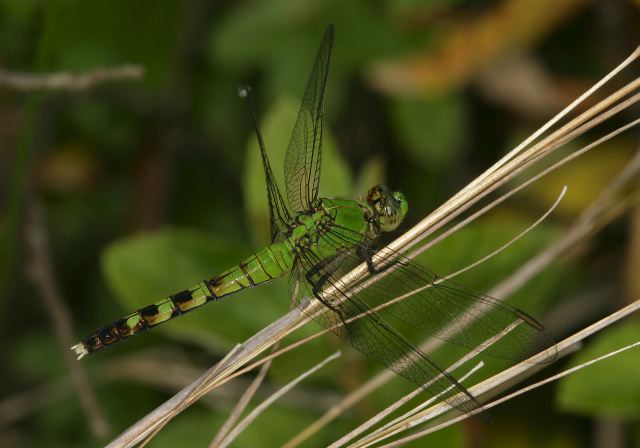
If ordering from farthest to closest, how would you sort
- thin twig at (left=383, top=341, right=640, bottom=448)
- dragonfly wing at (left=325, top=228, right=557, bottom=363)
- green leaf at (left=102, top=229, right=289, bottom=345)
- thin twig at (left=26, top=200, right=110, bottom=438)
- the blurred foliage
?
thin twig at (left=26, top=200, right=110, bottom=438)
the blurred foliage
green leaf at (left=102, top=229, right=289, bottom=345)
dragonfly wing at (left=325, top=228, right=557, bottom=363)
thin twig at (left=383, top=341, right=640, bottom=448)

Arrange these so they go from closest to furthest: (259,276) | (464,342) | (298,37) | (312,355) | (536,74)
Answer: (464,342), (312,355), (259,276), (298,37), (536,74)

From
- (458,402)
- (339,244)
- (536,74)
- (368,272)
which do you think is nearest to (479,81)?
(536,74)

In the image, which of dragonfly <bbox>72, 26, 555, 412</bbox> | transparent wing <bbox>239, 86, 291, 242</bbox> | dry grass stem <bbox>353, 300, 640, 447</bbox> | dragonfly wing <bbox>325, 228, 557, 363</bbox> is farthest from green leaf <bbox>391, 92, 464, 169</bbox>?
dry grass stem <bbox>353, 300, 640, 447</bbox>

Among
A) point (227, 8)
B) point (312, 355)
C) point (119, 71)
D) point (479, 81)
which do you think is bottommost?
point (312, 355)

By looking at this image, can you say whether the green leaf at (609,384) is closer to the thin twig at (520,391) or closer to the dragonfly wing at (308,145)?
the thin twig at (520,391)

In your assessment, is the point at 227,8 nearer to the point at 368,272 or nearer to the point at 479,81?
the point at 479,81

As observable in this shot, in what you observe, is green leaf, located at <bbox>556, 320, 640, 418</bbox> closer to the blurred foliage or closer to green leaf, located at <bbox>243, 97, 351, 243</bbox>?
the blurred foliage

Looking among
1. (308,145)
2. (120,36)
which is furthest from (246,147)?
(308,145)
